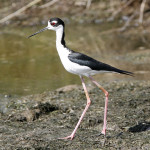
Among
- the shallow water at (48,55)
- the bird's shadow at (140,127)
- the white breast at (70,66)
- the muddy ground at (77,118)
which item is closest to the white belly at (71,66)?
the white breast at (70,66)

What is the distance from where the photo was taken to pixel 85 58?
150 inches

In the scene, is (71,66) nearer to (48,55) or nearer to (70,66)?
(70,66)

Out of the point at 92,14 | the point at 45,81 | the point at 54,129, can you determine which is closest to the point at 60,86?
the point at 45,81

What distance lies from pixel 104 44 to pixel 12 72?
2.39 meters

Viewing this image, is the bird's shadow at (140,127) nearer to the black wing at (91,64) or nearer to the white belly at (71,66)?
the black wing at (91,64)

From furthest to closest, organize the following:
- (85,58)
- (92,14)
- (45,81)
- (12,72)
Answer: (92,14) → (12,72) → (45,81) → (85,58)

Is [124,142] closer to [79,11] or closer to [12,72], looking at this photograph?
[12,72]

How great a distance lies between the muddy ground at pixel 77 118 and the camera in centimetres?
346

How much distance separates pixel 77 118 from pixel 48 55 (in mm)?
3446

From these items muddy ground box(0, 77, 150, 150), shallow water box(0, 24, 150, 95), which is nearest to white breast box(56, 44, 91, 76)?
muddy ground box(0, 77, 150, 150)

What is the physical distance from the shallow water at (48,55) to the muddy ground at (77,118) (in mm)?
609

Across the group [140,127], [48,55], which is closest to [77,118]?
[140,127]

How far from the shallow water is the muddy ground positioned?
609mm

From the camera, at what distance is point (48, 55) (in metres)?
7.54
